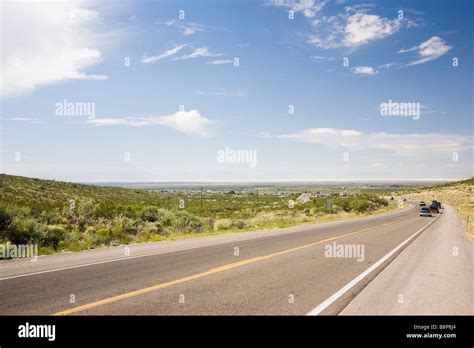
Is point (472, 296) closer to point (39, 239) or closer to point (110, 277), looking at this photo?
point (110, 277)

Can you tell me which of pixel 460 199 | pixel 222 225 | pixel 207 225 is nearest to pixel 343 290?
pixel 222 225

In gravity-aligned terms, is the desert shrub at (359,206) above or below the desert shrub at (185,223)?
below

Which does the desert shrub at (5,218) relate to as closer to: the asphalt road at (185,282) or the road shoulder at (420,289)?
the asphalt road at (185,282)

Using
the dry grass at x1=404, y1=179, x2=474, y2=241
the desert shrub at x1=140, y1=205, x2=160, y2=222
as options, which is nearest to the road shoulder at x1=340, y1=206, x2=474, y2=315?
the desert shrub at x1=140, y1=205, x2=160, y2=222

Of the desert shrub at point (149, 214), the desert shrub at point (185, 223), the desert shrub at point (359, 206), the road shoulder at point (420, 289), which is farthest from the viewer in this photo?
the desert shrub at point (359, 206)

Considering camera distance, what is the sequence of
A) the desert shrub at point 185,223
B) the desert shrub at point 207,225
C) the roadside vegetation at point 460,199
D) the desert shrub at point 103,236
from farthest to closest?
the roadside vegetation at point 460,199
the desert shrub at point 207,225
the desert shrub at point 185,223
the desert shrub at point 103,236

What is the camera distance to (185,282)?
7812 millimetres

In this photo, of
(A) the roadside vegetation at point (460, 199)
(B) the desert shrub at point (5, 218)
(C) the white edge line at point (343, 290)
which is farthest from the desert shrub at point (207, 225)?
(A) the roadside vegetation at point (460, 199)

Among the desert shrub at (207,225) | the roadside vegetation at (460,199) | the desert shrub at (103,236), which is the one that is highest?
the desert shrub at (103,236)

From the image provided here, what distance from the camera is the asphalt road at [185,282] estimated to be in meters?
6.04

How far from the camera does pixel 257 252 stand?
12.7 m
